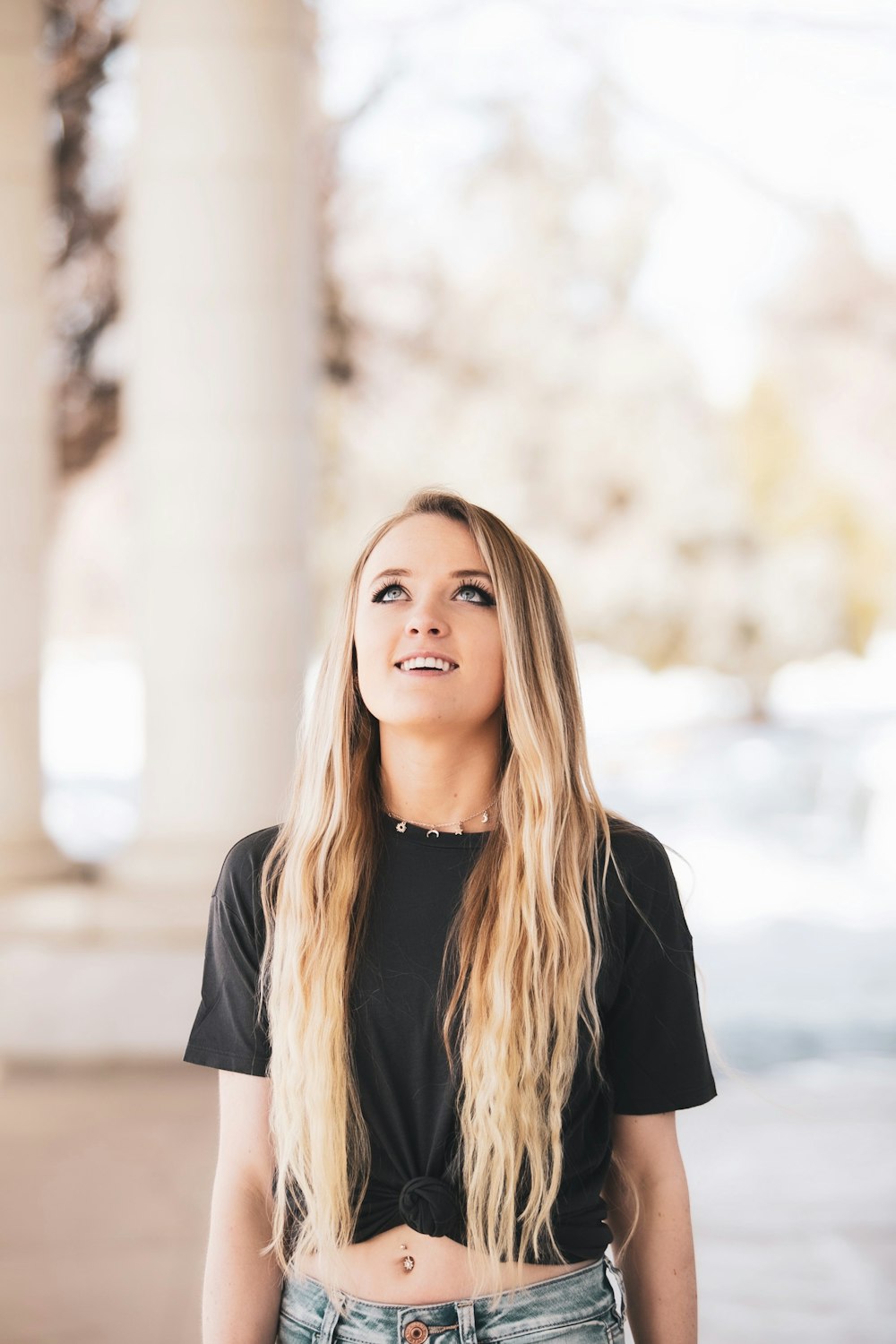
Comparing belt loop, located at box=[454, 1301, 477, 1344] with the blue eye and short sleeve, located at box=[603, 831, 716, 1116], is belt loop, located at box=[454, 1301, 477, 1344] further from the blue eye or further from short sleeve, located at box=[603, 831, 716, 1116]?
the blue eye

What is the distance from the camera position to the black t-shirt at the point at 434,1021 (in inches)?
84.8

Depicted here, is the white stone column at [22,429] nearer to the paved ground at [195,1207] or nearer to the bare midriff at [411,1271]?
the paved ground at [195,1207]

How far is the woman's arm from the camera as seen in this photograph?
2260mm

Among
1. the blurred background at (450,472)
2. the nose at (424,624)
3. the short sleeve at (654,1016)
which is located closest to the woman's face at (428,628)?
the nose at (424,624)

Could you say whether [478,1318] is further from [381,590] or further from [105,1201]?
[105,1201]

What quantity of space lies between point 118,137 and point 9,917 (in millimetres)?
11465

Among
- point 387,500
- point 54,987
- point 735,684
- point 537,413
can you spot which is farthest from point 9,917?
point 735,684

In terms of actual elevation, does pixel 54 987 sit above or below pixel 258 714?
below

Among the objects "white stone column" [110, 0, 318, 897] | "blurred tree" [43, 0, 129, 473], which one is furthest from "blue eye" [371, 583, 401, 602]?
"blurred tree" [43, 0, 129, 473]

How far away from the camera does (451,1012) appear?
2.15 metres

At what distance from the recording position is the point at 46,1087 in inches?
253

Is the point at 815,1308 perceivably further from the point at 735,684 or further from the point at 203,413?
the point at 735,684

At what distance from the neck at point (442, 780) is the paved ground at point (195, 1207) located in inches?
105

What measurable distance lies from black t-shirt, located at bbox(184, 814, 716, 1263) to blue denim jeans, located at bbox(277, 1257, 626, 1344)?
0.06 meters
